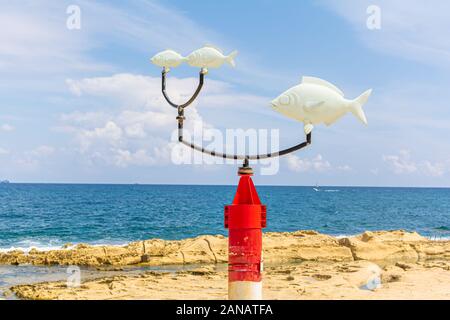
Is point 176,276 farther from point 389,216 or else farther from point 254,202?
point 389,216

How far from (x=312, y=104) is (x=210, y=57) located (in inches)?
41.1

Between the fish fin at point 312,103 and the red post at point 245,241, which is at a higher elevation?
the fish fin at point 312,103

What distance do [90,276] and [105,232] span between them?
19.4 metres

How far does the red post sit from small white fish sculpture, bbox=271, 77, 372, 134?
2.15 feet

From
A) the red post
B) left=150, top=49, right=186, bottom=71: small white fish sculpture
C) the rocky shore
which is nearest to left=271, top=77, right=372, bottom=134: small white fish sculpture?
the red post

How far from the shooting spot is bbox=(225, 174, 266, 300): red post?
14.3ft

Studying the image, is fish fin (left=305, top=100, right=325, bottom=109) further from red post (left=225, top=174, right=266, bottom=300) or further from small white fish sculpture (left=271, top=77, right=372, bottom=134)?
red post (left=225, top=174, right=266, bottom=300)

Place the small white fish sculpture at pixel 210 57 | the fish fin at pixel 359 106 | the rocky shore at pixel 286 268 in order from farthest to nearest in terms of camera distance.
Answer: the rocky shore at pixel 286 268 → the small white fish sculpture at pixel 210 57 → the fish fin at pixel 359 106

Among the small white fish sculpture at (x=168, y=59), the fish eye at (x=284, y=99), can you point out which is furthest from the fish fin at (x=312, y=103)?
the small white fish sculpture at (x=168, y=59)

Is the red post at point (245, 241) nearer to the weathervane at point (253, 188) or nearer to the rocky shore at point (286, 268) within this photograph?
the weathervane at point (253, 188)

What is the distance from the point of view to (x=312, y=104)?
4.32 m

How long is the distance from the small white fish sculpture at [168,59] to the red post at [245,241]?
4.18ft

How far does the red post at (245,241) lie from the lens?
14.3ft
